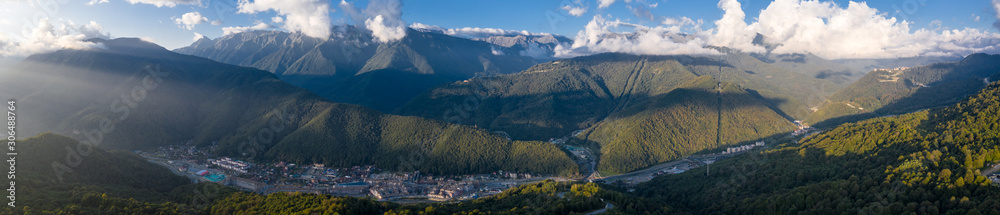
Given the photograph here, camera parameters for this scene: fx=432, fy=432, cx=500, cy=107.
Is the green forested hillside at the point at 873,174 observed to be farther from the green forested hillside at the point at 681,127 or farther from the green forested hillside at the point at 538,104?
the green forested hillside at the point at 538,104

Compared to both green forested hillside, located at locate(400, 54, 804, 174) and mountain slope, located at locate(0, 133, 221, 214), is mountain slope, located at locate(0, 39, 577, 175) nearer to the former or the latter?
green forested hillside, located at locate(400, 54, 804, 174)

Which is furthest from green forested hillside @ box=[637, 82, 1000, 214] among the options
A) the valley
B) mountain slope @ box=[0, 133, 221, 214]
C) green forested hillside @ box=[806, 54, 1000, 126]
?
green forested hillside @ box=[806, 54, 1000, 126]

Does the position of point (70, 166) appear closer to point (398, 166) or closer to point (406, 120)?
point (398, 166)

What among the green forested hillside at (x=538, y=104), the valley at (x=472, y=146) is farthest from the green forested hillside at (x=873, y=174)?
the green forested hillside at (x=538, y=104)

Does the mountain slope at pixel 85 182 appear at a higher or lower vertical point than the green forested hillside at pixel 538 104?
lower

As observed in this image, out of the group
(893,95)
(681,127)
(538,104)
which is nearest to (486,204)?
(681,127)

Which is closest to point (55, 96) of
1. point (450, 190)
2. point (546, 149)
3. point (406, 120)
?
point (406, 120)
